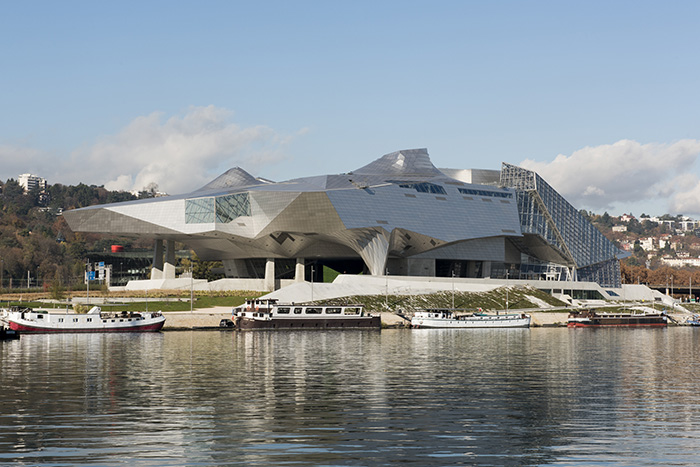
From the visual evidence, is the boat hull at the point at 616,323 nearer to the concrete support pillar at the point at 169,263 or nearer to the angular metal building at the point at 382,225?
the angular metal building at the point at 382,225

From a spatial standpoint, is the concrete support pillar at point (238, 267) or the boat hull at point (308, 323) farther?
the concrete support pillar at point (238, 267)

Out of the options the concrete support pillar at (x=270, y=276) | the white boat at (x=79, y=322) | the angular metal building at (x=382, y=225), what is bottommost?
the white boat at (x=79, y=322)

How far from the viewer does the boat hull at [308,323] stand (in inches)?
3804

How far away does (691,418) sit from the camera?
100 feet

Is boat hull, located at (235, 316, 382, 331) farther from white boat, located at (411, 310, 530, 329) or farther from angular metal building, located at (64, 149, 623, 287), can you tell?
angular metal building, located at (64, 149, 623, 287)

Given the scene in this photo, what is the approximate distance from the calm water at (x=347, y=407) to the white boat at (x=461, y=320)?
130 feet

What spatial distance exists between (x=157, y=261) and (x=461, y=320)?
186 ft

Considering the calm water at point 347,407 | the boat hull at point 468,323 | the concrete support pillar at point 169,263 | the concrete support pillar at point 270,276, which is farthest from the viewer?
the concrete support pillar at point 169,263

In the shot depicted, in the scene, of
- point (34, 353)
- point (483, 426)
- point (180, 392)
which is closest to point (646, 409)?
point (483, 426)

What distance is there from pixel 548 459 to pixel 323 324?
253 feet

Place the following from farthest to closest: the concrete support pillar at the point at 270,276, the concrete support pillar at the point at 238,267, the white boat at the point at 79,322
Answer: the concrete support pillar at the point at 238,267, the concrete support pillar at the point at 270,276, the white boat at the point at 79,322

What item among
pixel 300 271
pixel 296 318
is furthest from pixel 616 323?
pixel 296 318

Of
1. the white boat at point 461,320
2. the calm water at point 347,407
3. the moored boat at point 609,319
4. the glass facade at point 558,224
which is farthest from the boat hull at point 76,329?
the glass facade at point 558,224

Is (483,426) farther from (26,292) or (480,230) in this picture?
(26,292)
